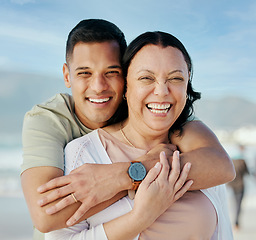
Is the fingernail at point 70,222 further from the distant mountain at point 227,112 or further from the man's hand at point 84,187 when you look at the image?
the distant mountain at point 227,112

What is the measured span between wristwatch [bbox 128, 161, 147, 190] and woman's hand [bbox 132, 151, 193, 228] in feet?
0.11

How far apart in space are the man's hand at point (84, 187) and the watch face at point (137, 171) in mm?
50

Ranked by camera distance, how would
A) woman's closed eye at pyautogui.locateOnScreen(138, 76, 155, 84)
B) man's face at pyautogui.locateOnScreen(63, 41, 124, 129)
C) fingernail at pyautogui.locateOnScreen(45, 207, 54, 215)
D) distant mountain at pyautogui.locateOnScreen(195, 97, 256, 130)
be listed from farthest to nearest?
1. distant mountain at pyautogui.locateOnScreen(195, 97, 256, 130)
2. man's face at pyautogui.locateOnScreen(63, 41, 124, 129)
3. woman's closed eye at pyautogui.locateOnScreen(138, 76, 155, 84)
4. fingernail at pyautogui.locateOnScreen(45, 207, 54, 215)

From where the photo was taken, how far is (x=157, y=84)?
1.89 m

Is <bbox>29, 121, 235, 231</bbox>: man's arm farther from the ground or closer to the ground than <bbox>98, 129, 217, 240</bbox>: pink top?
farther from the ground

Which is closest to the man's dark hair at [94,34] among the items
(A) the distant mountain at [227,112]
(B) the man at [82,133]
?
(B) the man at [82,133]

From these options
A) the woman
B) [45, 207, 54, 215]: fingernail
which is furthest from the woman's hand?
[45, 207, 54, 215]: fingernail

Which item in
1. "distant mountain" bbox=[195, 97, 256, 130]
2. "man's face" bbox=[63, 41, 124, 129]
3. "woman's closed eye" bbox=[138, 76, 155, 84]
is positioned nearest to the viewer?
"woman's closed eye" bbox=[138, 76, 155, 84]

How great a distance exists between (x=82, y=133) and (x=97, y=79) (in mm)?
390

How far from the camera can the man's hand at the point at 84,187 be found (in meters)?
1.66

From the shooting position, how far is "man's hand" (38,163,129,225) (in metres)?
1.66

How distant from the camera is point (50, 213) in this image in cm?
166

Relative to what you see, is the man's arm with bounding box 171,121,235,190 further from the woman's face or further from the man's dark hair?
the man's dark hair

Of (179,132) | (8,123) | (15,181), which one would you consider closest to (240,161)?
(179,132)
